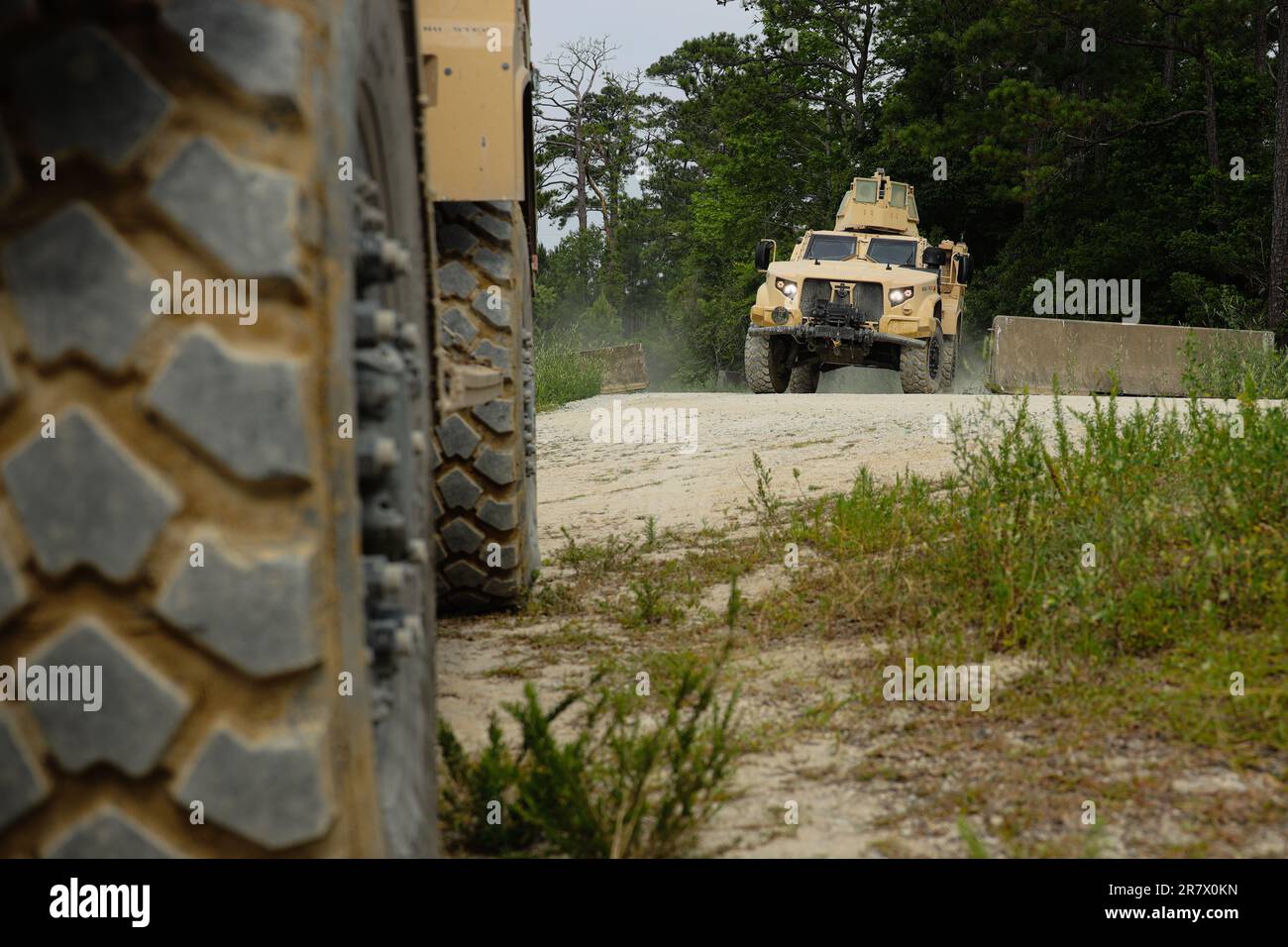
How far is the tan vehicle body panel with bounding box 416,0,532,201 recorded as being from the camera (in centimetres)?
355

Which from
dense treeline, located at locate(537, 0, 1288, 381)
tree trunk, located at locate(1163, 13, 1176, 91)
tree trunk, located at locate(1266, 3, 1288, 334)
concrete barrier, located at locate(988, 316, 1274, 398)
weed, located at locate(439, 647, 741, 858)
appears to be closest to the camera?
weed, located at locate(439, 647, 741, 858)

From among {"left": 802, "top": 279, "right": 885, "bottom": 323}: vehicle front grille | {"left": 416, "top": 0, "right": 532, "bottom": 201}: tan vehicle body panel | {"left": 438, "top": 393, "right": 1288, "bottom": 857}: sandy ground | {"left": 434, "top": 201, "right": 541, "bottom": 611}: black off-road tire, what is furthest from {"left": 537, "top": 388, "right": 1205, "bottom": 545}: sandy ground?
{"left": 802, "top": 279, "right": 885, "bottom": 323}: vehicle front grille

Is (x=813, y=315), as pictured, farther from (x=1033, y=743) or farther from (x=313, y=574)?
(x=313, y=574)

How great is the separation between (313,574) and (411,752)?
0.58 meters

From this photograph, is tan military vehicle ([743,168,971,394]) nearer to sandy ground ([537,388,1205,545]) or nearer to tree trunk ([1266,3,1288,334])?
sandy ground ([537,388,1205,545])

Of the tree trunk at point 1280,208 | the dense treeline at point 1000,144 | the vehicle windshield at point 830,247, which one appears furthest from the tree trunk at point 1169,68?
the vehicle windshield at point 830,247

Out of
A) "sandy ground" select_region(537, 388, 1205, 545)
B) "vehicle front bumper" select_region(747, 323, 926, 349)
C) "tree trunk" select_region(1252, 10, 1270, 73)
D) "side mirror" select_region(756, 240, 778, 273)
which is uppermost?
"tree trunk" select_region(1252, 10, 1270, 73)

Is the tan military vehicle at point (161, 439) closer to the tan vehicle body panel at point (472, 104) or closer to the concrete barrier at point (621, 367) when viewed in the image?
the tan vehicle body panel at point (472, 104)

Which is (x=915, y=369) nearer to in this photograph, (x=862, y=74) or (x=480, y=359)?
(x=480, y=359)

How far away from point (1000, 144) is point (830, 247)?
10303 mm

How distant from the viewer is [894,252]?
660 inches

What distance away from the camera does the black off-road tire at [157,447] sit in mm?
1037

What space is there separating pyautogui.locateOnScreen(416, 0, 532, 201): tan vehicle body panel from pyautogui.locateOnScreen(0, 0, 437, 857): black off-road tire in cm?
255
